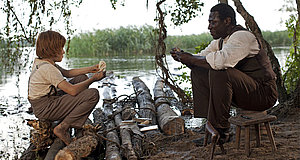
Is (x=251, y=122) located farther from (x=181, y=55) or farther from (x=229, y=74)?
(x=181, y=55)

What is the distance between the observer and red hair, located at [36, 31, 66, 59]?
347 cm

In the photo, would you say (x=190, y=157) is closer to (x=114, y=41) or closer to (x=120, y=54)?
(x=114, y=41)

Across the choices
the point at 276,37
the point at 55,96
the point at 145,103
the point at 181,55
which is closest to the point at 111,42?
the point at 276,37

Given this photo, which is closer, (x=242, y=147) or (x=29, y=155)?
(x=242, y=147)

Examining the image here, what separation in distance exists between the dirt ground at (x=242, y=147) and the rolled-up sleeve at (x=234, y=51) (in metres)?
0.74

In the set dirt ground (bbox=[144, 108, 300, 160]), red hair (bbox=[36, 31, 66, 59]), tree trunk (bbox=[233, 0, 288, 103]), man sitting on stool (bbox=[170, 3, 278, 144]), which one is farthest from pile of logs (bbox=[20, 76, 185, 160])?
tree trunk (bbox=[233, 0, 288, 103])

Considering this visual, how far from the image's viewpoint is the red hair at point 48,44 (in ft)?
11.4

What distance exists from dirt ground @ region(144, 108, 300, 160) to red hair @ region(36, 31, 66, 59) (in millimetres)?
1451

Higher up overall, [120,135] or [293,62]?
[293,62]

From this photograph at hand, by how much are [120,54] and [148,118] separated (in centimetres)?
1361

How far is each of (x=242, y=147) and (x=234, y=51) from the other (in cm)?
85

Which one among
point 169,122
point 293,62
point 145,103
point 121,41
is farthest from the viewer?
point 121,41

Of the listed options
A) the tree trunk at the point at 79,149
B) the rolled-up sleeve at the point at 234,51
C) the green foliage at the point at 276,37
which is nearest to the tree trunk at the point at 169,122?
the tree trunk at the point at 79,149

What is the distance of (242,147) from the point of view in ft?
9.92
